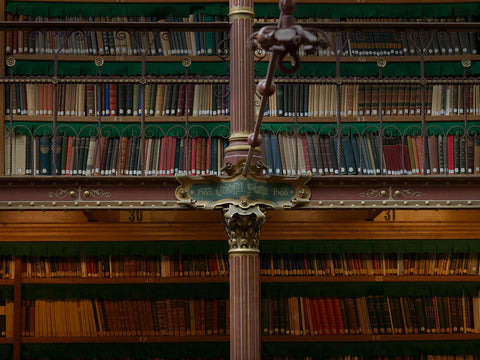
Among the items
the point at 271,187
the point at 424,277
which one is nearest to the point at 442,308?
the point at 424,277

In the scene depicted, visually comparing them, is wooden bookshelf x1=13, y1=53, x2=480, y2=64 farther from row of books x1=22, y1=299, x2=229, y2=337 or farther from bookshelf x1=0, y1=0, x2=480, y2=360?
row of books x1=22, y1=299, x2=229, y2=337

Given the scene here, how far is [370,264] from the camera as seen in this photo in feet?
20.8

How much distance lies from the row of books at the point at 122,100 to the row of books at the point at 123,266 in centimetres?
108

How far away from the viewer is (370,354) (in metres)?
6.31

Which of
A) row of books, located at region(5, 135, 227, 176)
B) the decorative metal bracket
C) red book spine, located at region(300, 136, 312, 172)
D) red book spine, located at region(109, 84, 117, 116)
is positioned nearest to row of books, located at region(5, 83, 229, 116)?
red book spine, located at region(109, 84, 117, 116)

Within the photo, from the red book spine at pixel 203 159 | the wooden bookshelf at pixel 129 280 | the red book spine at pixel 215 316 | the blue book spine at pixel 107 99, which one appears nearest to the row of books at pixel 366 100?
the red book spine at pixel 203 159

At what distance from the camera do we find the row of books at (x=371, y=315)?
20.5 ft

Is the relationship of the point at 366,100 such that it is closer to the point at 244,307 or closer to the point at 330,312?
the point at 330,312

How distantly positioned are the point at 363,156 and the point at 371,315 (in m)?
1.22

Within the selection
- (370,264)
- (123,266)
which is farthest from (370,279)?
(123,266)

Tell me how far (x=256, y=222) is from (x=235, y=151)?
430mm

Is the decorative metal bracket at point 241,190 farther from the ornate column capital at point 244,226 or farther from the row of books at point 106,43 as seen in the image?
the row of books at point 106,43

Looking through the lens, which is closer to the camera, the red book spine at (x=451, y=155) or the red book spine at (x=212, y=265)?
the red book spine at (x=451, y=155)

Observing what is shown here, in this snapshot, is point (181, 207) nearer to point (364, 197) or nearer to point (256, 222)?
point (256, 222)
